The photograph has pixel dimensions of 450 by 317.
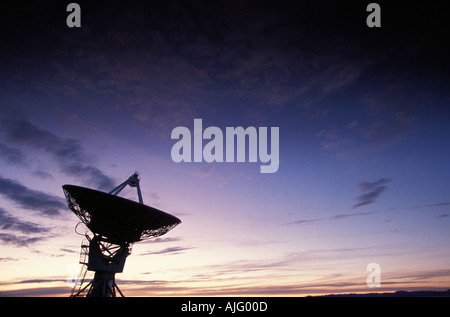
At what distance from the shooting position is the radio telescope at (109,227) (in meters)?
38.2

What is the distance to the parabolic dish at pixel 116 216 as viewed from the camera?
37438 millimetres

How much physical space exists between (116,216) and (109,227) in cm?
260

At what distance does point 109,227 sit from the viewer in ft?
135

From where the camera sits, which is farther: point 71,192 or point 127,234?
point 127,234

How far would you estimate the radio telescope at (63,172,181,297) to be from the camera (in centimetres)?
3822

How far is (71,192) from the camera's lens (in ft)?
123

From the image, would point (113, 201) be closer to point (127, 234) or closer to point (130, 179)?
point (127, 234)

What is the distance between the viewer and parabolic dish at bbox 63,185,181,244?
3744 centimetres
